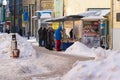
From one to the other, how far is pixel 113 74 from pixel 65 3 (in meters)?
44.5

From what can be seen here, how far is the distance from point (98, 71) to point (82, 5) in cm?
3845

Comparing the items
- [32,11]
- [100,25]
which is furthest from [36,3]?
[100,25]

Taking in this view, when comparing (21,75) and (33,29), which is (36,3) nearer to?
(33,29)

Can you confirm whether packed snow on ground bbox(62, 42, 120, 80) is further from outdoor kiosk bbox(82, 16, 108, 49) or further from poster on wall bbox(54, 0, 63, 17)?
poster on wall bbox(54, 0, 63, 17)

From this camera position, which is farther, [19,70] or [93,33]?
[93,33]

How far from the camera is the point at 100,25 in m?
30.7

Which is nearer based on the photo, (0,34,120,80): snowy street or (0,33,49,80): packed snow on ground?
(0,34,120,80): snowy street

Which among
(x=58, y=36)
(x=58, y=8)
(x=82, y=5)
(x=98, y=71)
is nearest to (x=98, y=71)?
(x=98, y=71)

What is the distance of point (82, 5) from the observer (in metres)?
45.6

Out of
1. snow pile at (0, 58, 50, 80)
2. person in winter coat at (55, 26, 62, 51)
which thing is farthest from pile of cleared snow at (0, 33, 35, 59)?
person in winter coat at (55, 26, 62, 51)

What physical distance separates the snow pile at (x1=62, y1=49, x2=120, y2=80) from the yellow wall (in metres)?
35.8

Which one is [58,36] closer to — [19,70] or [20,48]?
[20,48]

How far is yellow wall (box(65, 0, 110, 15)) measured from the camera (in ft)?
143

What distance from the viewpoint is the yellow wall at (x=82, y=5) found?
143 feet
